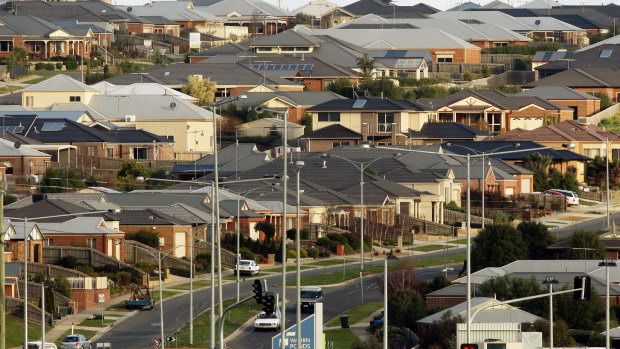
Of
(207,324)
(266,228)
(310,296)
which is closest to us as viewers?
(207,324)

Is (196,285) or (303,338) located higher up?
(303,338)

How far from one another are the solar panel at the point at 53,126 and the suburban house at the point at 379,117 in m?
25.1

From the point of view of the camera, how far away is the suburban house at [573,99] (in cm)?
16088

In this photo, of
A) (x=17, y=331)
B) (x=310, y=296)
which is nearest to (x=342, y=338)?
(x=310, y=296)

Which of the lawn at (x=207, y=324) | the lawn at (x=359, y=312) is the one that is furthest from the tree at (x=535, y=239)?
the lawn at (x=207, y=324)

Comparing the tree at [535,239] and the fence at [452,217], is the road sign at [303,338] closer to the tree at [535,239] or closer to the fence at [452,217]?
the tree at [535,239]

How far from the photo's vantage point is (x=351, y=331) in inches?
2756

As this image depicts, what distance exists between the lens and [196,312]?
75250 millimetres

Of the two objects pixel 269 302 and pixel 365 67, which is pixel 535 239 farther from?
pixel 365 67

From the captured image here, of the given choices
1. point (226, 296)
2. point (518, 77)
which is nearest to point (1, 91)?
point (518, 77)

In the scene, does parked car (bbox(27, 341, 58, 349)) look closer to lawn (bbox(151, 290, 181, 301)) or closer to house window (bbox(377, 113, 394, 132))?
lawn (bbox(151, 290, 181, 301))

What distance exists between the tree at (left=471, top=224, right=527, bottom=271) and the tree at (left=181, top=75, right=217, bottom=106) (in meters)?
82.1

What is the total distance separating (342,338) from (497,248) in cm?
1753

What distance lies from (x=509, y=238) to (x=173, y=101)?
234 feet
